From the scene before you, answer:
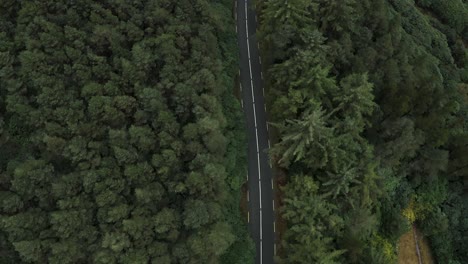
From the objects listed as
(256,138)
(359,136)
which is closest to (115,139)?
(256,138)

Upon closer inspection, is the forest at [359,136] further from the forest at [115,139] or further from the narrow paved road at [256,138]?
the forest at [115,139]

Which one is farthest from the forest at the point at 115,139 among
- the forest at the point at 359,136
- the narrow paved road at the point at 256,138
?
the forest at the point at 359,136

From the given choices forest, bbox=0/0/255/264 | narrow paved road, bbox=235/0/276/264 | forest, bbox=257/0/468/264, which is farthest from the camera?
narrow paved road, bbox=235/0/276/264

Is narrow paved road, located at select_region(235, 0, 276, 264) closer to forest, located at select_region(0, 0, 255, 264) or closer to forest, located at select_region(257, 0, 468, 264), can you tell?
forest, located at select_region(257, 0, 468, 264)

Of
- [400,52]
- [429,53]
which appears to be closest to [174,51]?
[400,52]

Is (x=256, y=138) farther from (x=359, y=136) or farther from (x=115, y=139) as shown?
(x=115, y=139)

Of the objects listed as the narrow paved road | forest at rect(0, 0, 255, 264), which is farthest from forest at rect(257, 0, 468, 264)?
forest at rect(0, 0, 255, 264)
